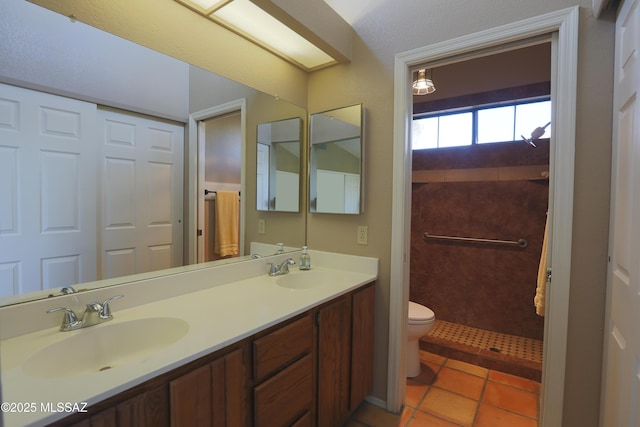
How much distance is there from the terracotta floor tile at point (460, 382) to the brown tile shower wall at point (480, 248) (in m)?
0.87

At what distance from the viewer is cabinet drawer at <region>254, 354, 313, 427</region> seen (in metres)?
1.08

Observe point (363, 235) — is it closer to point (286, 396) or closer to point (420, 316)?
point (420, 316)

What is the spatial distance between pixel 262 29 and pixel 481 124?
7.49 ft

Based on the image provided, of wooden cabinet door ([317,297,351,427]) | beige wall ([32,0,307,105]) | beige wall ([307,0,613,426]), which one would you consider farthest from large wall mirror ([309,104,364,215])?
wooden cabinet door ([317,297,351,427])

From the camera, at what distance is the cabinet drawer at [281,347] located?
3.49 ft

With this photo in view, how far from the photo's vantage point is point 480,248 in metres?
2.92

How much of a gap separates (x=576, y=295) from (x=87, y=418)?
178 cm

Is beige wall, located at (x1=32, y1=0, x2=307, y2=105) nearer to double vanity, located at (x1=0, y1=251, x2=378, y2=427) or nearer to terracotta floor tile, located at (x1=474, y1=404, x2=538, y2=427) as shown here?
double vanity, located at (x1=0, y1=251, x2=378, y2=427)

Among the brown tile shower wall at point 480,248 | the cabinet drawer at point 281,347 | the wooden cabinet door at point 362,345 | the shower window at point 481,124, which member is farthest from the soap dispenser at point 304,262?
the shower window at point 481,124

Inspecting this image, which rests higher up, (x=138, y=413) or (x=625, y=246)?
(x=625, y=246)

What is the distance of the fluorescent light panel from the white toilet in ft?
6.09

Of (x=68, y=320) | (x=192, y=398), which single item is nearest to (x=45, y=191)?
(x=68, y=320)

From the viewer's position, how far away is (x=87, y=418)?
0.67 m

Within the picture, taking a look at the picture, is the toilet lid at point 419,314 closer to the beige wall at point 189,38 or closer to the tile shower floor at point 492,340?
the tile shower floor at point 492,340
